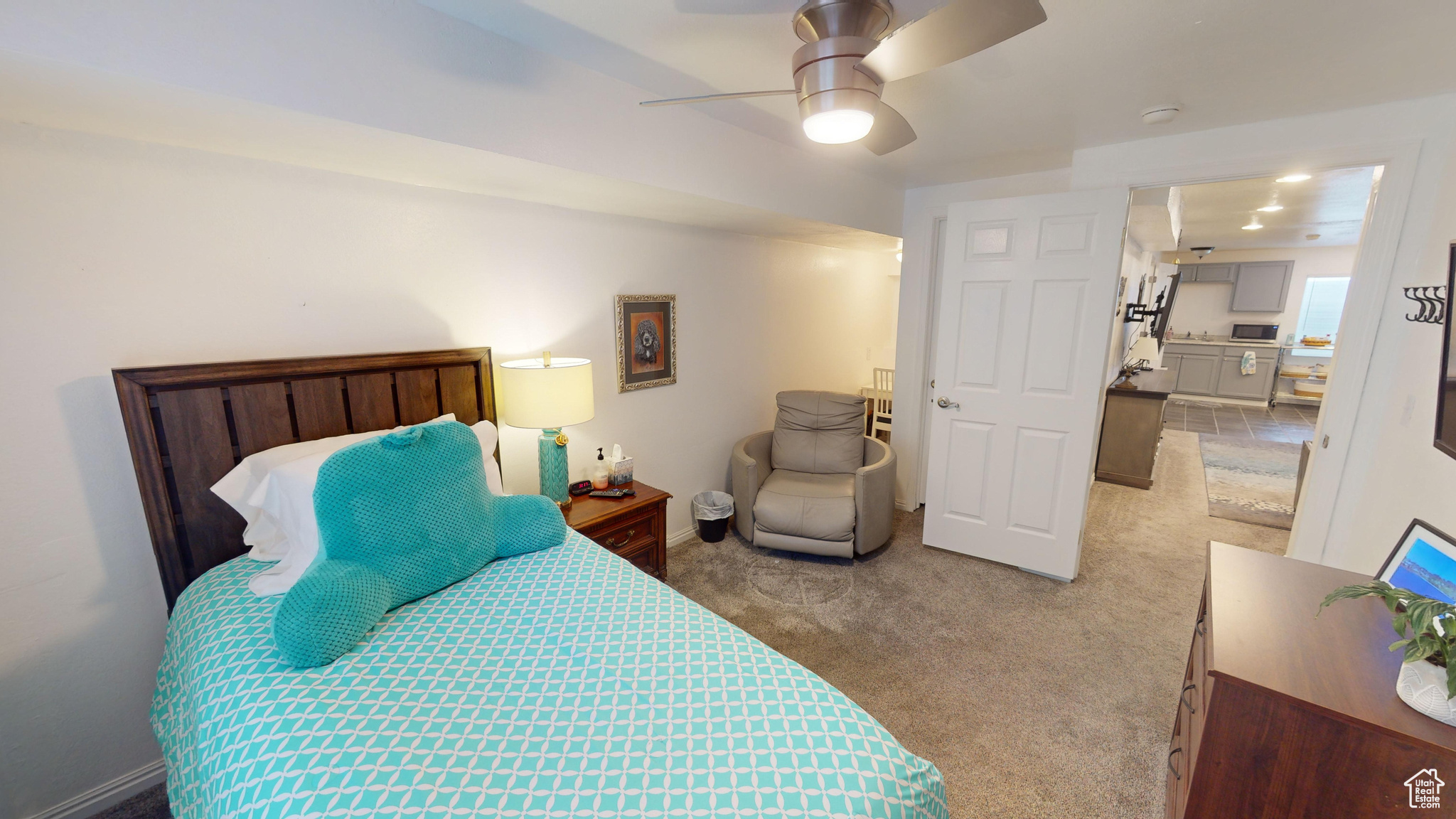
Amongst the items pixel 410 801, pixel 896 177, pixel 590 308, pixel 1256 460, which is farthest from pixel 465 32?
pixel 1256 460

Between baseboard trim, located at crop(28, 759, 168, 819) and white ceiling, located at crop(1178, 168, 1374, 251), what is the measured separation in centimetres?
487

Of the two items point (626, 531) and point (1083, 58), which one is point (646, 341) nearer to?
point (626, 531)

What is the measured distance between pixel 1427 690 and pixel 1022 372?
2071 mm

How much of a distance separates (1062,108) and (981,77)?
21.9 inches

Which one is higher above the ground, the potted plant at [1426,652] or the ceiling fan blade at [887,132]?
the ceiling fan blade at [887,132]

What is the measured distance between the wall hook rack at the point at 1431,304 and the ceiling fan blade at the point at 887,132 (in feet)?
5.15

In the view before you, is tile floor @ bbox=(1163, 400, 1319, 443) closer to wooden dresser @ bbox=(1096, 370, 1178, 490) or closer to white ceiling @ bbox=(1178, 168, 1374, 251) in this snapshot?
wooden dresser @ bbox=(1096, 370, 1178, 490)

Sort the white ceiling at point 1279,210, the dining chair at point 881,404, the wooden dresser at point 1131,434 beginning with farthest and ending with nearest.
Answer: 1. the dining chair at point 881,404
2. the wooden dresser at point 1131,434
3. the white ceiling at point 1279,210

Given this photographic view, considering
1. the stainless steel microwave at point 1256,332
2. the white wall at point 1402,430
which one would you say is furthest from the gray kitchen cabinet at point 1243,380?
the white wall at point 1402,430

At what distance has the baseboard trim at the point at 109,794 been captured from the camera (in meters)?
1.49

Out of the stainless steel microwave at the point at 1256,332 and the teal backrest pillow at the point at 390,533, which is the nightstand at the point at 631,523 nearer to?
the teal backrest pillow at the point at 390,533

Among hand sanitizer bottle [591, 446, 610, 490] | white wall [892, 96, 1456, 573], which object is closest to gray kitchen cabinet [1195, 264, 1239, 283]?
white wall [892, 96, 1456, 573]

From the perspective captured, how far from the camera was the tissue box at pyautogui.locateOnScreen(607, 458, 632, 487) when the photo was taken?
265 cm

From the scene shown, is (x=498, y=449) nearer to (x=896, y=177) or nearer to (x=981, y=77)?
(x=981, y=77)
